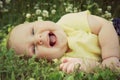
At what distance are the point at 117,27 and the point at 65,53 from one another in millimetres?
432

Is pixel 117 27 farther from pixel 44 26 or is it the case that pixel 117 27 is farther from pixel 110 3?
pixel 110 3

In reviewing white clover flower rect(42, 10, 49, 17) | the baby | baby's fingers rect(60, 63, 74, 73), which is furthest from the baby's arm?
white clover flower rect(42, 10, 49, 17)

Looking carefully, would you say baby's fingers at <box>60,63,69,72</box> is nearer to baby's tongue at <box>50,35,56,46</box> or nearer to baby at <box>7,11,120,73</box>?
baby at <box>7,11,120,73</box>

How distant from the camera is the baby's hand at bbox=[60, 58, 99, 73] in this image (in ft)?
10.9

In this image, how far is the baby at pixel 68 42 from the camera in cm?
361

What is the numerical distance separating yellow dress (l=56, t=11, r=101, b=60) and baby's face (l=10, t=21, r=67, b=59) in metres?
0.07

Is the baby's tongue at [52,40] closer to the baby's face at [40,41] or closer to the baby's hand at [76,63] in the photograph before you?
the baby's face at [40,41]

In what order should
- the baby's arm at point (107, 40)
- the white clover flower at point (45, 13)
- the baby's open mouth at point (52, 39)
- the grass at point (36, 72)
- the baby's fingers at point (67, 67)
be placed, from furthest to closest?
1. the white clover flower at point (45, 13)
2. the baby's open mouth at point (52, 39)
3. the baby's arm at point (107, 40)
4. the baby's fingers at point (67, 67)
5. the grass at point (36, 72)

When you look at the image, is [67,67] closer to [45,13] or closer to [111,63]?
[111,63]

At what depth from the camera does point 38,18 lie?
14.9 feet

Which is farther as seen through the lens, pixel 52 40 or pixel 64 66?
pixel 52 40

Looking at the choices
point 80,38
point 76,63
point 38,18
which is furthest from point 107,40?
point 38,18

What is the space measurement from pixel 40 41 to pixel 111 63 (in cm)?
51

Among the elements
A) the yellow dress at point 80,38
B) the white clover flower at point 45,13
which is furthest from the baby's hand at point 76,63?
the white clover flower at point 45,13
